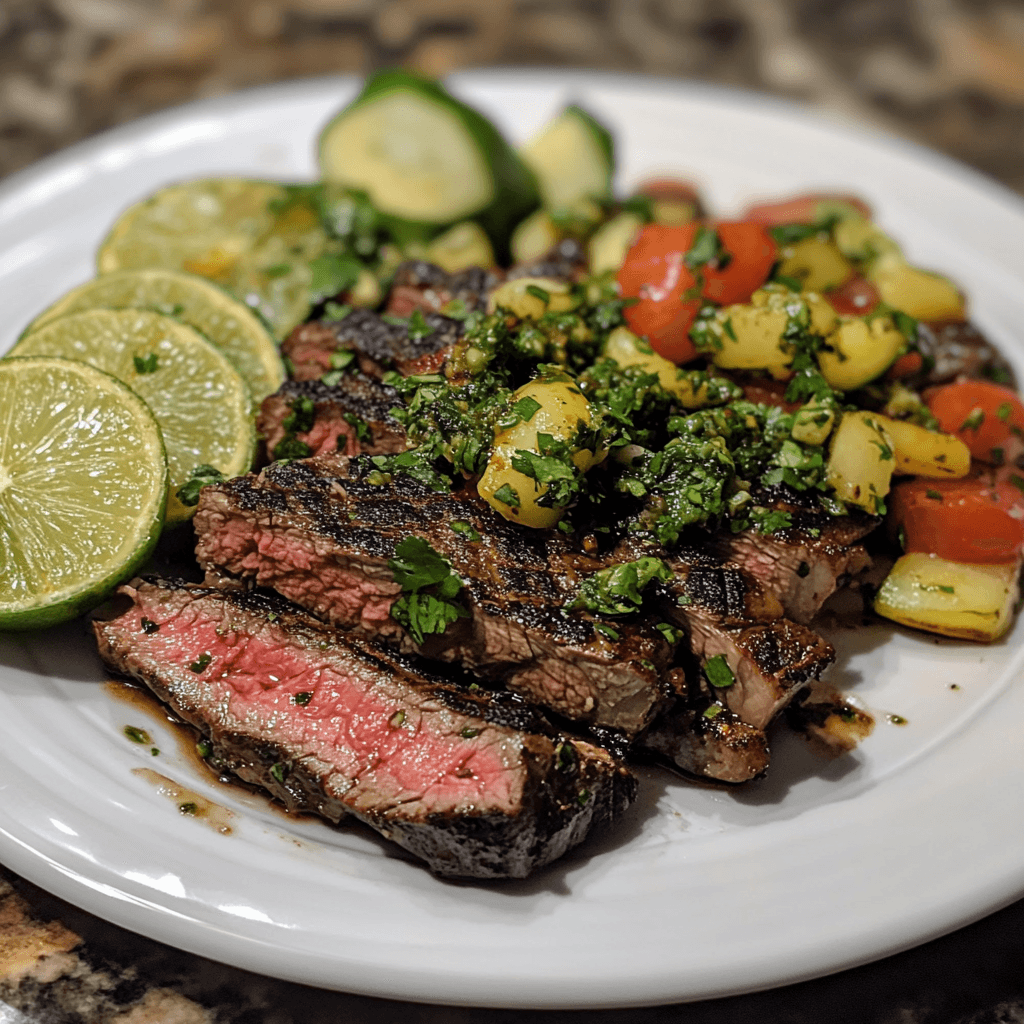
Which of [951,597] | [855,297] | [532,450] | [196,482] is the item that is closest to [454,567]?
[532,450]

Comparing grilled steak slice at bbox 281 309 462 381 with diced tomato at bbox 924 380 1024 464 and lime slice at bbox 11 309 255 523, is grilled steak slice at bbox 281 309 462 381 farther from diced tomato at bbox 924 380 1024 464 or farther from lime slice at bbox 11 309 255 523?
diced tomato at bbox 924 380 1024 464

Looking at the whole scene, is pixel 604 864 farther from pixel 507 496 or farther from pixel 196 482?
pixel 196 482

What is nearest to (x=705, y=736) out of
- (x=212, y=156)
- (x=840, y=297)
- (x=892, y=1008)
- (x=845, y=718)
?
(x=845, y=718)

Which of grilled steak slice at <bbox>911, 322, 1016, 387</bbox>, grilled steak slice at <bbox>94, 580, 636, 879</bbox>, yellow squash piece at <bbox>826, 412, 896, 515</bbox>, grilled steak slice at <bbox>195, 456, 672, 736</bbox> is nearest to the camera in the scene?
grilled steak slice at <bbox>94, 580, 636, 879</bbox>

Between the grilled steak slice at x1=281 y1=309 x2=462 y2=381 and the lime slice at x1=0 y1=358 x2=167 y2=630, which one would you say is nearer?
the lime slice at x1=0 y1=358 x2=167 y2=630

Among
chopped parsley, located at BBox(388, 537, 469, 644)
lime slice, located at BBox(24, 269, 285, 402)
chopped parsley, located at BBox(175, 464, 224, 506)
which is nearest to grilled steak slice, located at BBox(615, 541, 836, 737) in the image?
chopped parsley, located at BBox(388, 537, 469, 644)

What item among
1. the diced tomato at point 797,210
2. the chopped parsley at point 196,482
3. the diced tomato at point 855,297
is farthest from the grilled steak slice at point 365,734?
the diced tomato at point 797,210

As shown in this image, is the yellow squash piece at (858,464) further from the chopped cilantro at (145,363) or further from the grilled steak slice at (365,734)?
the chopped cilantro at (145,363)
